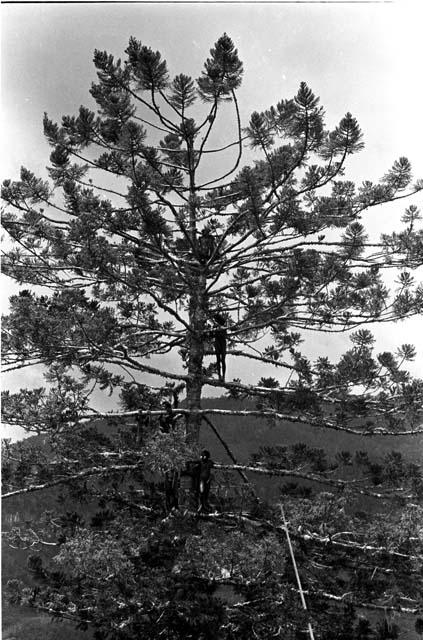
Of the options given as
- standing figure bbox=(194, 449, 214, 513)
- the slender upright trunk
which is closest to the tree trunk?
the slender upright trunk

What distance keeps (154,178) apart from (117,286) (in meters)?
2.50

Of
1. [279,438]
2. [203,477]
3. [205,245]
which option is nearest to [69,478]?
[203,477]

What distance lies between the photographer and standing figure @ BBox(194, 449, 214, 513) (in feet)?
A: 18.8

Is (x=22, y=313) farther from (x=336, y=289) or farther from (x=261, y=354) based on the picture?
(x=336, y=289)

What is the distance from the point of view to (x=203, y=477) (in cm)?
575

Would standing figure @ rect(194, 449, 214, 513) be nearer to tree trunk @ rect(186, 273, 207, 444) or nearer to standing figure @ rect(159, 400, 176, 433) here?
standing figure @ rect(159, 400, 176, 433)

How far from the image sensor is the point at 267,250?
270 inches

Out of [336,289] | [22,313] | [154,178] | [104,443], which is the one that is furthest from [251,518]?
[154,178]

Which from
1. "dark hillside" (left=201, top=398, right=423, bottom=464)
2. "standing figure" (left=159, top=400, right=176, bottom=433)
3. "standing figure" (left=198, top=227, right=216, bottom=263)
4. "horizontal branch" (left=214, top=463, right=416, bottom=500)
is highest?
"standing figure" (left=198, top=227, right=216, bottom=263)

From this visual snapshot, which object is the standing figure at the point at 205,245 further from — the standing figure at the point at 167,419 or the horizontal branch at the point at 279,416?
the standing figure at the point at 167,419

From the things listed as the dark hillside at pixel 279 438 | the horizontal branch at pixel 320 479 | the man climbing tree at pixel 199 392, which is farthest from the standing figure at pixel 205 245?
the dark hillside at pixel 279 438

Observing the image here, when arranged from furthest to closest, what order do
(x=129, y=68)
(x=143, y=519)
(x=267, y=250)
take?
(x=267, y=250) < (x=143, y=519) < (x=129, y=68)

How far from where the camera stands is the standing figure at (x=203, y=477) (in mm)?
5727

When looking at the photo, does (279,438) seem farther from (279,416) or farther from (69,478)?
(69,478)
